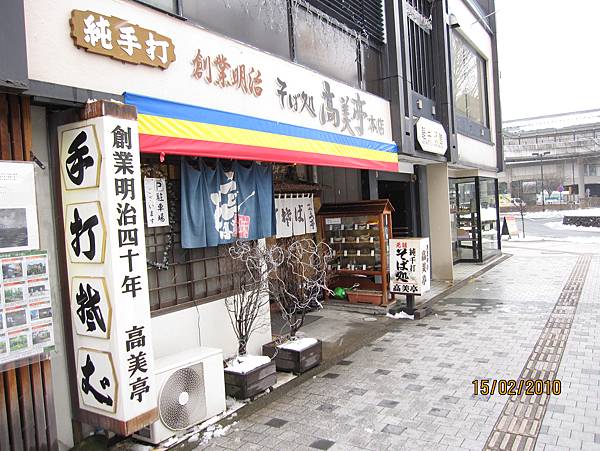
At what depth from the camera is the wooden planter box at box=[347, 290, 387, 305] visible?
11.5 meters

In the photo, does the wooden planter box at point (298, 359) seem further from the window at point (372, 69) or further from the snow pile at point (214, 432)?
the window at point (372, 69)

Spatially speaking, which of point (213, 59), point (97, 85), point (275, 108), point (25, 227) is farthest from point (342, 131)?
point (25, 227)

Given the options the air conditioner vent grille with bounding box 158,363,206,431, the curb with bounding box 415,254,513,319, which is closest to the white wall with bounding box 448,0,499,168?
the curb with bounding box 415,254,513,319

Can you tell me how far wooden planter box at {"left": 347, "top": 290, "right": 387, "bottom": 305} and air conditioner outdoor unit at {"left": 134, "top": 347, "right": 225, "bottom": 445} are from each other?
20.5ft

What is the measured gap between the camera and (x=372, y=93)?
11641 mm

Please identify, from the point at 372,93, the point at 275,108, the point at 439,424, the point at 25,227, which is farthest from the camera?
the point at 372,93

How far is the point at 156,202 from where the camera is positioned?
6.31m

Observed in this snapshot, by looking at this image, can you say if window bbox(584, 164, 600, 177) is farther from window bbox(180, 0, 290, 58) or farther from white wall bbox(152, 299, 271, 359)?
white wall bbox(152, 299, 271, 359)

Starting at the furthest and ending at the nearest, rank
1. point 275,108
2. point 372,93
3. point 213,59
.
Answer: point 372,93 < point 275,108 < point 213,59

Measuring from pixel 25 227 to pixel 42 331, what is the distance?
1014mm

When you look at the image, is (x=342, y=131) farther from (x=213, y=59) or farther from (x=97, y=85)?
(x=97, y=85)

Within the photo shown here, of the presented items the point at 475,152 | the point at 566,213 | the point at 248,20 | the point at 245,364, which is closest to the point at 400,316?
the point at 245,364

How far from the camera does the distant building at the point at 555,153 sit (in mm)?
56031
